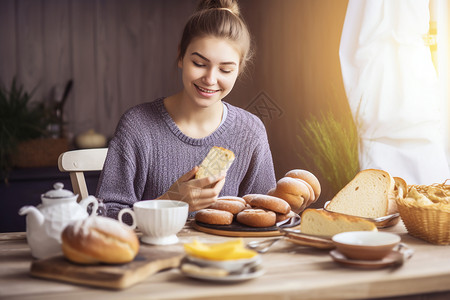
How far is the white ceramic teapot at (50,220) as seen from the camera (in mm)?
1021

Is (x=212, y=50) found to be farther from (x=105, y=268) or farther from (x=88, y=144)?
(x=88, y=144)

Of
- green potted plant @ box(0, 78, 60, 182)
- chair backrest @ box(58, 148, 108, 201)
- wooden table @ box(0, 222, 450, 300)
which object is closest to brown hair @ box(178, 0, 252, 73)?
chair backrest @ box(58, 148, 108, 201)

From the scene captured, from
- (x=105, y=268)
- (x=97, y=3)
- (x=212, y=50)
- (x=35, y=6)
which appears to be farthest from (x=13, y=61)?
(x=105, y=268)

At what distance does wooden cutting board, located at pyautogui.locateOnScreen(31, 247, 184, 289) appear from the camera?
86 centimetres

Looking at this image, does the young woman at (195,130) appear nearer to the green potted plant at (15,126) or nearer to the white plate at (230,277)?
the white plate at (230,277)

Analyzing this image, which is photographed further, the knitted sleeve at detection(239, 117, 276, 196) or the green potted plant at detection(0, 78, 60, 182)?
the green potted plant at detection(0, 78, 60, 182)

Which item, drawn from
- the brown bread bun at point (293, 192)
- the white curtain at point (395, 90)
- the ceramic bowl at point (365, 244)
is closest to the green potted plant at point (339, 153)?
the white curtain at point (395, 90)

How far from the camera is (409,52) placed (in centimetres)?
214

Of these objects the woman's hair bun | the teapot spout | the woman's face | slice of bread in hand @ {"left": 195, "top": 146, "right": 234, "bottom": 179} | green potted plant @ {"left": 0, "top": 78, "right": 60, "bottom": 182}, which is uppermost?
the woman's hair bun

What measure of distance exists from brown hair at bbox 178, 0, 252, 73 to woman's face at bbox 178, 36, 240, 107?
0.03 metres

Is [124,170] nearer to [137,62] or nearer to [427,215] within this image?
[427,215]

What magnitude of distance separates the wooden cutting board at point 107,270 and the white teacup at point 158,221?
5.1 inches

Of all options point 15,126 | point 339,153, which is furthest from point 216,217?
point 15,126

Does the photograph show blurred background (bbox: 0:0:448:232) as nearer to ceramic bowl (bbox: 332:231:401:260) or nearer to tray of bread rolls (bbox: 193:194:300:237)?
tray of bread rolls (bbox: 193:194:300:237)
